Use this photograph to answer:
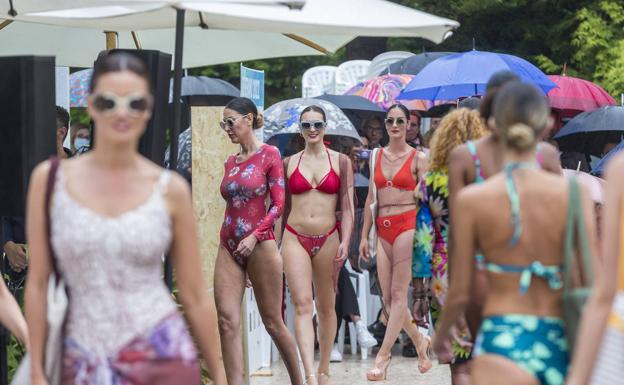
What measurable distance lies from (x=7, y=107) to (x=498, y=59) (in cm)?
759

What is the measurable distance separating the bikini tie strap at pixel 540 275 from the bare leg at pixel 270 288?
4.65 m

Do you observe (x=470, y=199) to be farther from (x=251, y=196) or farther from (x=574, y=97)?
(x=574, y=97)

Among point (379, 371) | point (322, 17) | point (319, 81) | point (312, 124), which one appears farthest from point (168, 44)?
point (319, 81)

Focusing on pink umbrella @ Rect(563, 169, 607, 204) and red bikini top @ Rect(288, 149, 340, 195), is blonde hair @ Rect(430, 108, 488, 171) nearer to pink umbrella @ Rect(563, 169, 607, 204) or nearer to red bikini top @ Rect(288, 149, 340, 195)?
pink umbrella @ Rect(563, 169, 607, 204)

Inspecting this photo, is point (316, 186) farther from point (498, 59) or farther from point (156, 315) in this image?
point (156, 315)

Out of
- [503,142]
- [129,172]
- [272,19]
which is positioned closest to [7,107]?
[272,19]

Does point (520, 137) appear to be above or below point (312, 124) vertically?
above

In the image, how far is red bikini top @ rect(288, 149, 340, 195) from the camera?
35.6ft

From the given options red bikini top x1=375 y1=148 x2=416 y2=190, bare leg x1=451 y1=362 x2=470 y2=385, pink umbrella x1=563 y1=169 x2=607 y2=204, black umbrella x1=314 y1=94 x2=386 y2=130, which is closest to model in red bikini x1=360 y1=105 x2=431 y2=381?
red bikini top x1=375 y1=148 x2=416 y2=190

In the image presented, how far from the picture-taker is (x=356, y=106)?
15.8 metres

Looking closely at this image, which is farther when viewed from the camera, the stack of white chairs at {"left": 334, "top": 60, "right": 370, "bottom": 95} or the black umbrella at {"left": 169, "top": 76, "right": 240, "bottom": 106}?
the stack of white chairs at {"left": 334, "top": 60, "right": 370, "bottom": 95}

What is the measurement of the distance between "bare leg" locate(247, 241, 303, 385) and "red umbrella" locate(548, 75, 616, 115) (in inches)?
293

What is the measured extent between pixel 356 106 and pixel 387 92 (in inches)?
39.6

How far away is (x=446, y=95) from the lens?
14.2 metres
